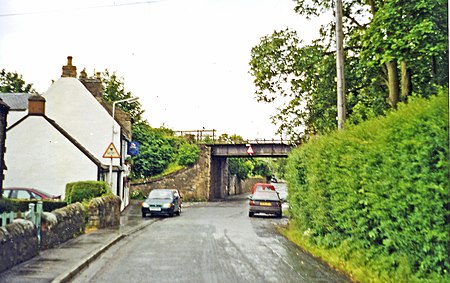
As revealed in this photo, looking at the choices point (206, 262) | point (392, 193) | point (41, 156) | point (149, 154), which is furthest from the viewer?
point (149, 154)

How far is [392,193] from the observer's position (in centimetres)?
851

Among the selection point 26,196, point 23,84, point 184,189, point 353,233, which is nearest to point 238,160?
point 184,189

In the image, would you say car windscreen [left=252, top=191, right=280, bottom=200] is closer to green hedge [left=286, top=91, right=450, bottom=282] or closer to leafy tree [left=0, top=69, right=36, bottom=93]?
green hedge [left=286, top=91, right=450, bottom=282]

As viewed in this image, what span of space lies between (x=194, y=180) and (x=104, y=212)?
3287cm

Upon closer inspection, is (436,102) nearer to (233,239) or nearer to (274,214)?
(233,239)

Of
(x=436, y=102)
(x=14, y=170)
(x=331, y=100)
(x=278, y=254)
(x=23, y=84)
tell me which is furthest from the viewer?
(x=23, y=84)

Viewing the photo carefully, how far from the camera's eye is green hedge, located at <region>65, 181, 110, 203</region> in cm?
2384

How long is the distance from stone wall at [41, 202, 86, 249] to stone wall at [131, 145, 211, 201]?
110 feet

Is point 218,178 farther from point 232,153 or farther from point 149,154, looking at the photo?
point 149,154

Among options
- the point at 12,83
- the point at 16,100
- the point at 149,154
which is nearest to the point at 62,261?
the point at 16,100

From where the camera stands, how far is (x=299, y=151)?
58.0 feet

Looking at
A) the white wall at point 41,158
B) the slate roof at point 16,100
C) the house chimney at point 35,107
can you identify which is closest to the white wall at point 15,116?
the house chimney at point 35,107

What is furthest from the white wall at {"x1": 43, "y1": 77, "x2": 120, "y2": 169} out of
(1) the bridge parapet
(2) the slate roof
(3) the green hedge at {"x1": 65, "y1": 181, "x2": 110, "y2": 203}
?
(1) the bridge parapet

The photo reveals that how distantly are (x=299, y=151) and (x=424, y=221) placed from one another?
1052cm
